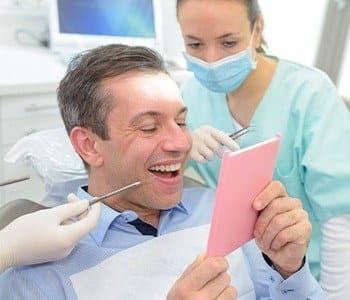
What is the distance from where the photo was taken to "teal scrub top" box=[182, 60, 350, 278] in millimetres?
1227

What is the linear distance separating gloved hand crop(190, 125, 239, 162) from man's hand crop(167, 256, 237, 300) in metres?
0.57

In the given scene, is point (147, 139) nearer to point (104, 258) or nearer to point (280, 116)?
point (104, 258)

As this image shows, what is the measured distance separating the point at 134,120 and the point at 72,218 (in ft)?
0.87

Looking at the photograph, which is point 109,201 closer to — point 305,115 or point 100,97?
point 100,97

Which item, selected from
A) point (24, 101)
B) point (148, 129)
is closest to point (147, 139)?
point (148, 129)

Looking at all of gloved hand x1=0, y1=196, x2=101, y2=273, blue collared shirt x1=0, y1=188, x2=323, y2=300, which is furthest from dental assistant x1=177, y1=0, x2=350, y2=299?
gloved hand x1=0, y1=196, x2=101, y2=273

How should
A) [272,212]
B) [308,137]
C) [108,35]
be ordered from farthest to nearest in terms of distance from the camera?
1. [108,35]
2. [308,137]
3. [272,212]

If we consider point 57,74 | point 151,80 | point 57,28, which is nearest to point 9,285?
point 151,80

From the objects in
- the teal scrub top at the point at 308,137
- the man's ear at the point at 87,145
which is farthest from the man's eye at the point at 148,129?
the teal scrub top at the point at 308,137

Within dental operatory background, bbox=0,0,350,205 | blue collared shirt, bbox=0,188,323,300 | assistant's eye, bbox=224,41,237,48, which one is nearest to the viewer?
blue collared shirt, bbox=0,188,323,300

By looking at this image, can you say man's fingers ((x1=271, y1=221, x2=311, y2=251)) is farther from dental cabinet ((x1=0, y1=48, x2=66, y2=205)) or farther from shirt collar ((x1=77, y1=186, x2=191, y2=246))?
dental cabinet ((x1=0, y1=48, x2=66, y2=205))

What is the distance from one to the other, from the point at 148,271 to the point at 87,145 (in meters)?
0.34

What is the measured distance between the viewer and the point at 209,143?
1.28 m

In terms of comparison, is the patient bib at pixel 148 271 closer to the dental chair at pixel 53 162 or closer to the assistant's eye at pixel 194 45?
the dental chair at pixel 53 162
